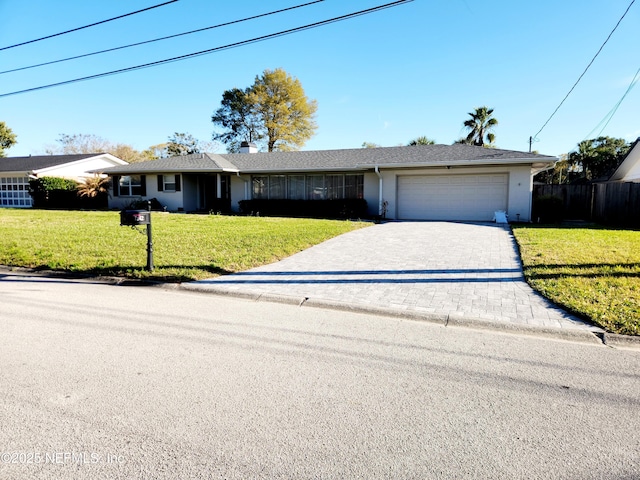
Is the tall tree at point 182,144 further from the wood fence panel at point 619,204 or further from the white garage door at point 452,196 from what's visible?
the wood fence panel at point 619,204

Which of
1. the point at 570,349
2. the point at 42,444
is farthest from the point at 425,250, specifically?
the point at 42,444

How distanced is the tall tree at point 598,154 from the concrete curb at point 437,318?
4553 cm

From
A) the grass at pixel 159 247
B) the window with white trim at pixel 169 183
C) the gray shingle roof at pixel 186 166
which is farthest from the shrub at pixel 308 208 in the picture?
the grass at pixel 159 247

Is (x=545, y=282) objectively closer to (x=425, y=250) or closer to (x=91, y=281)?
(x=425, y=250)

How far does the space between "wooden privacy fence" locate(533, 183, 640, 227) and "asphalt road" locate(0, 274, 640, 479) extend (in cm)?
1487

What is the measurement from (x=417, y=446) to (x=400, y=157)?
60.1ft

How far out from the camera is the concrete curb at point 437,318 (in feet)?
14.4

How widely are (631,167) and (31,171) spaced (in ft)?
116

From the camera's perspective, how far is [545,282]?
6.54m

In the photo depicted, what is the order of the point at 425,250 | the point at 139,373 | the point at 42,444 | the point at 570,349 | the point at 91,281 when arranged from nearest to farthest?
the point at 42,444, the point at 139,373, the point at 570,349, the point at 91,281, the point at 425,250

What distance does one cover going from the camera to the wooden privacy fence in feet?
51.2

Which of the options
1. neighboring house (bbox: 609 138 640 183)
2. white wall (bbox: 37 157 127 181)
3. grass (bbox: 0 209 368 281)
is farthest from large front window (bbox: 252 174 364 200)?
neighboring house (bbox: 609 138 640 183)

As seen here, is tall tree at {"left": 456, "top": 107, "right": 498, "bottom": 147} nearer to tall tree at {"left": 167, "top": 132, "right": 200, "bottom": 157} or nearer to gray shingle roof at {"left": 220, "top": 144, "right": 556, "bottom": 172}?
gray shingle roof at {"left": 220, "top": 144, "right": 556, "bottom": 172}

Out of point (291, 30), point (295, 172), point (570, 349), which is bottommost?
point (570, 349)
